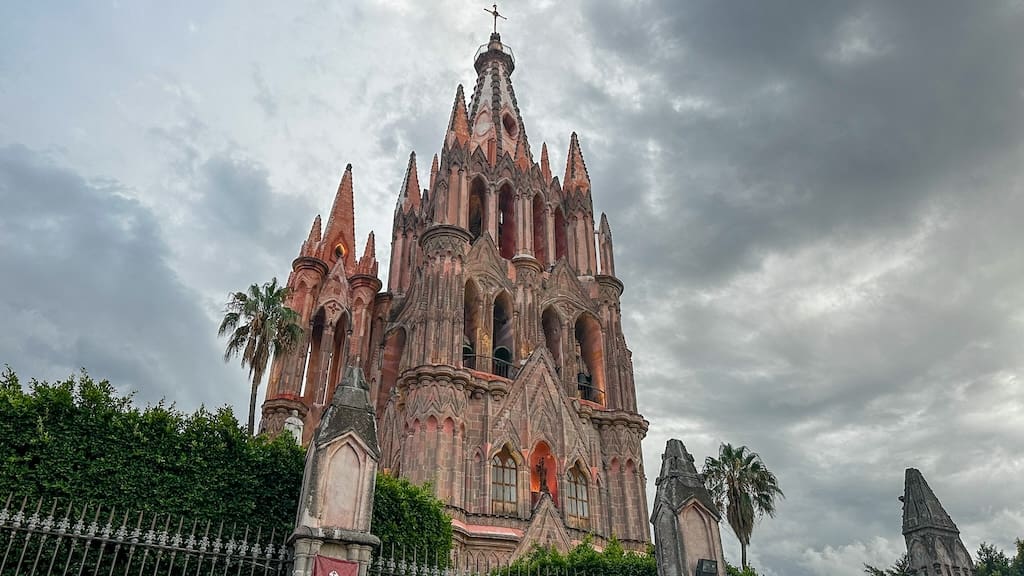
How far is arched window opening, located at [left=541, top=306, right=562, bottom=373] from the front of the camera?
103ft

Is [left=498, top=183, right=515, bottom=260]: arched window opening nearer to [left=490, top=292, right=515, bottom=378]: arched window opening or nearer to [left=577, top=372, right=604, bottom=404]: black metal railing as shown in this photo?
[left=490, top=292, right=515, bottom=378]: arched window opening

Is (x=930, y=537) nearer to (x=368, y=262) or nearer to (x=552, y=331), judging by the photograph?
(x=552, y=331)

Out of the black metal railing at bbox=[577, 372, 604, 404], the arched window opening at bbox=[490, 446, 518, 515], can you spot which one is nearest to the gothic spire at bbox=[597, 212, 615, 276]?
the black metal railing at bbox=[577, 372, 604, 404]

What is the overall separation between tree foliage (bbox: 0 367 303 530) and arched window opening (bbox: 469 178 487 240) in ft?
73.5

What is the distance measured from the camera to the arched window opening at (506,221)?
119 ft

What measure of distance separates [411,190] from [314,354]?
12.7 m

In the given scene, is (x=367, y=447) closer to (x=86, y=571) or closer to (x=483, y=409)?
(x=86, y=571)

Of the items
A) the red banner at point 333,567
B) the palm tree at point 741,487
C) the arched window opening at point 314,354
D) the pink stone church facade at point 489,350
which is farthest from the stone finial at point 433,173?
the red banner at point 333,567

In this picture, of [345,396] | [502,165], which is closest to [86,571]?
[345,396]

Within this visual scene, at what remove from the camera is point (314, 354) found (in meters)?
31.8

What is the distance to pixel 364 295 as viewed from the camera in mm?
32688

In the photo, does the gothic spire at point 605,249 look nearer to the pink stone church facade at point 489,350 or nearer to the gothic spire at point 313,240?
the pink stone church facade at point 489,350

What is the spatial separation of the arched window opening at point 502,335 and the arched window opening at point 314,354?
7504mm

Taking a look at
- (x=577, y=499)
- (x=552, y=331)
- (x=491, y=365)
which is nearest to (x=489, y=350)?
(x=491, y=365)
